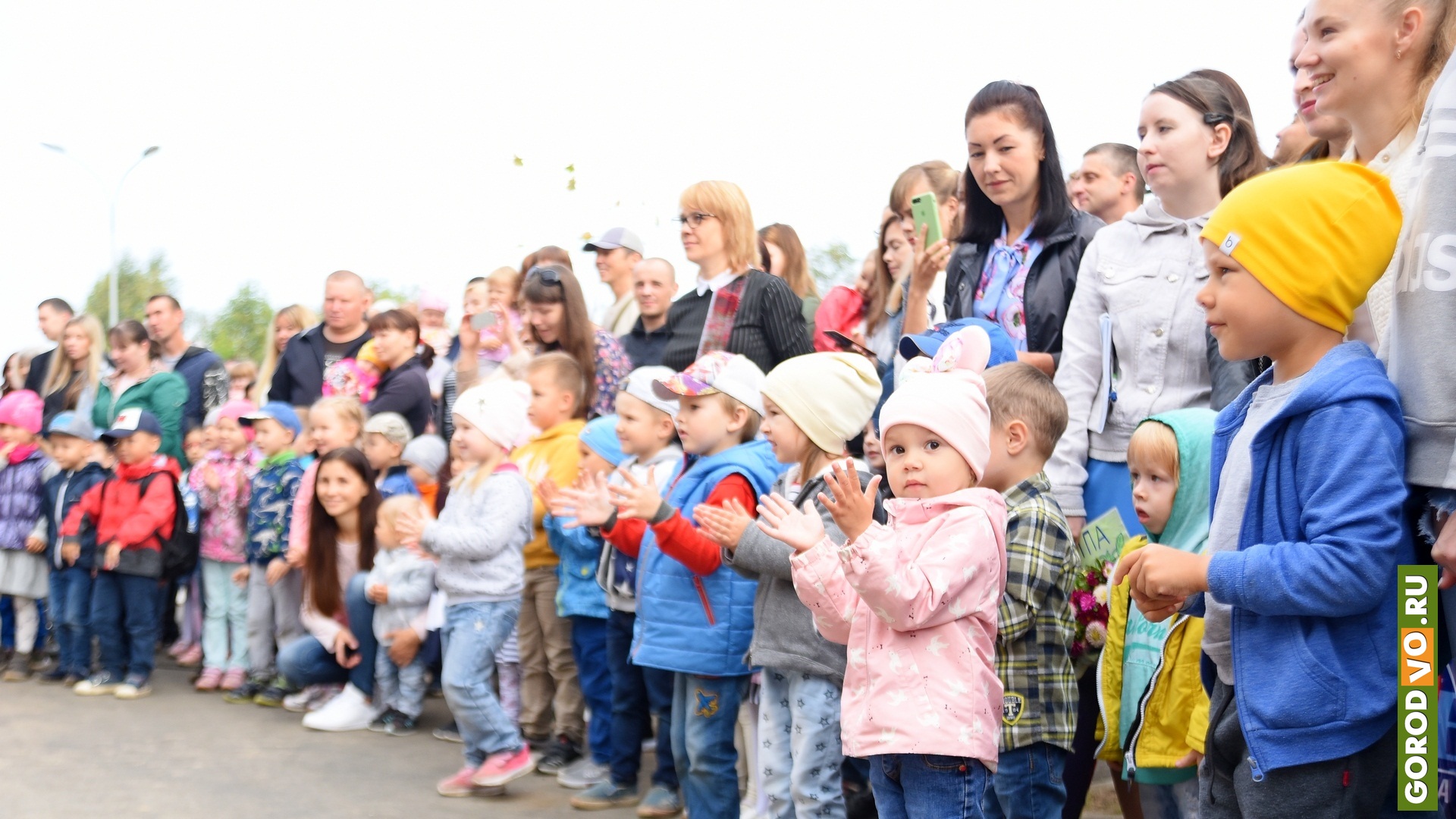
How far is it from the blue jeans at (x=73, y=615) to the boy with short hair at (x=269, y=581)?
1190 mm

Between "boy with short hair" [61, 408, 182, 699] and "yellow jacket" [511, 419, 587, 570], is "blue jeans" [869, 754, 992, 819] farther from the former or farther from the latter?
"boy with short hair" [61, 408, 182, 699]

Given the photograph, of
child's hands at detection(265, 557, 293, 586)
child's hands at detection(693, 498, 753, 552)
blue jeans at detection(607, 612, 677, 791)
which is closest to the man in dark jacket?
child's hands at detection(265, 557, 293, 586)

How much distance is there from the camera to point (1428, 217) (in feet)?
7.68

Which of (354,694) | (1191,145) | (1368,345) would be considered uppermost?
(1191,145)

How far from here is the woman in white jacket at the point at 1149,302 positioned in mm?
3900

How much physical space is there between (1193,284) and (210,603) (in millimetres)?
6478

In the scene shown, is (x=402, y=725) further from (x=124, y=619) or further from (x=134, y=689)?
(x=124, y=619)

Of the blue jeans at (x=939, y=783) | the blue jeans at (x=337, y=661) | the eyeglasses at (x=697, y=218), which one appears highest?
the eyeglasses at (x=697, y=218)

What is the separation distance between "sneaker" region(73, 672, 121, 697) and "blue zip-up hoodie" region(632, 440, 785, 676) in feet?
15.3

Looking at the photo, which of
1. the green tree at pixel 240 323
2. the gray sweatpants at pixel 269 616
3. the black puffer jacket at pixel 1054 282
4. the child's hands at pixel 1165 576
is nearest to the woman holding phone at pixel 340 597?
the gray sweatpants at pixel 269 616

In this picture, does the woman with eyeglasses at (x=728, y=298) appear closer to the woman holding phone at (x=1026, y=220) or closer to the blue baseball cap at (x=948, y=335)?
the woman holding phone at (x=1026, y=220)

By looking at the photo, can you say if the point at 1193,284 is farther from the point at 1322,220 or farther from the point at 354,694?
the point at 354,694

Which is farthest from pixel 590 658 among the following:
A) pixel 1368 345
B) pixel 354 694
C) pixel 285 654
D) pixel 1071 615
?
pixel 1368 345

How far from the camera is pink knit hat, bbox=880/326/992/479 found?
10.8 ft
